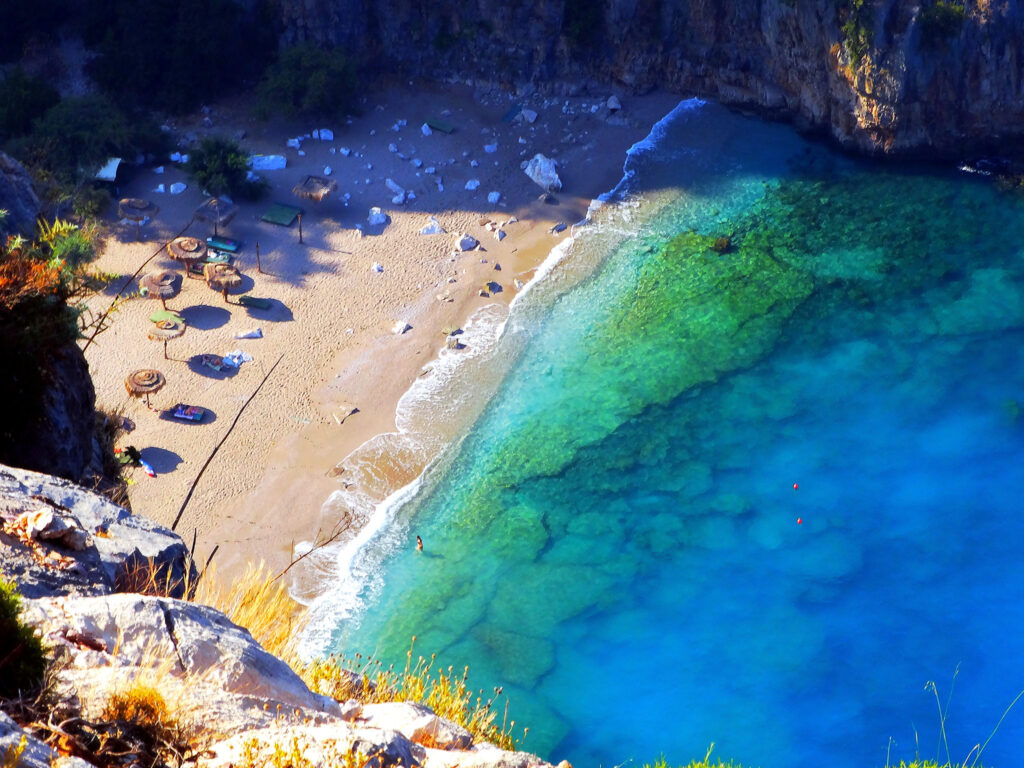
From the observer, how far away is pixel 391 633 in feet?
82.5

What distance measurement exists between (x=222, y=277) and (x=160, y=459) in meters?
8.13

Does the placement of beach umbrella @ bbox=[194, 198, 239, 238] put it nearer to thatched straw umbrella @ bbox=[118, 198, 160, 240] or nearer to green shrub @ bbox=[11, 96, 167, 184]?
thatched straw umbrella @ bbox=[118, 198, 160, 240]

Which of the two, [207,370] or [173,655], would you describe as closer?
[173,655]

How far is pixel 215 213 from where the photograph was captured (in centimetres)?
3656

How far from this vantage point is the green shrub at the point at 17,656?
23.8ft

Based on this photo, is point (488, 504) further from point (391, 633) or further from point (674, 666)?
point (674, 666)

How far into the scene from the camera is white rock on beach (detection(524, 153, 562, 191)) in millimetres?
40000

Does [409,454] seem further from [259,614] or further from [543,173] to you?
[259,614]

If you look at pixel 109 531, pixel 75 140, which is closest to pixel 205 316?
pixel 75 140

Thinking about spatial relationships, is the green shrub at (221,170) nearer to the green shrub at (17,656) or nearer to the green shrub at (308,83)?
the green shrub at (308,83)

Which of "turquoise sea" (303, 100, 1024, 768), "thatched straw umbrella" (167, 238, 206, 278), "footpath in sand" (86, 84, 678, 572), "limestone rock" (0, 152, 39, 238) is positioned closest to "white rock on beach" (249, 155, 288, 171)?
"footpath in sand" (86, 84, 678, 572)

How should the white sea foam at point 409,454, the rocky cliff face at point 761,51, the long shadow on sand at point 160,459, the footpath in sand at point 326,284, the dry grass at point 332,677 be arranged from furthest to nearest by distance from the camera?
1. the rocky cliff face at point 761,51
2. the footpath in sand at point 326,284
3. the long shadow on sand at point 160,459
4. the white sea foam at point 409,454
5. the dry grass at point 332,677

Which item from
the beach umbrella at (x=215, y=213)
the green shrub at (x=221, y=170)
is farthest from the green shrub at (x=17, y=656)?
the green shrub at (x=221, y=170)

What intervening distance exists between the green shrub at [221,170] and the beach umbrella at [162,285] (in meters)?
5.15
